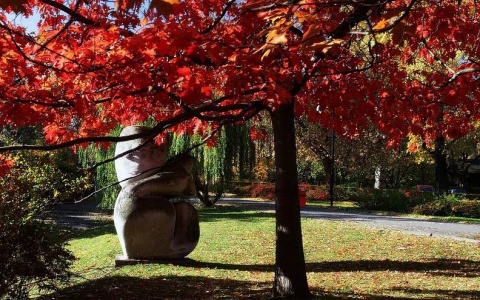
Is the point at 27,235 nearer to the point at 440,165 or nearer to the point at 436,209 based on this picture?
the point at 436,209

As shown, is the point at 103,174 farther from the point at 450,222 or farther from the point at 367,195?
the point at 367,195

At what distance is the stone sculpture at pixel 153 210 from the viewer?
31.8 ft

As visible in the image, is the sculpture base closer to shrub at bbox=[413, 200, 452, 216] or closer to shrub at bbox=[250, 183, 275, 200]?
shrub at bbox=[413, 200, 452, 216]

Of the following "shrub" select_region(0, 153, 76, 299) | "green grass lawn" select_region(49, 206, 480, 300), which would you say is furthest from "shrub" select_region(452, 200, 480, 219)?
"shrub" select_region(0, 153, 76, 299)

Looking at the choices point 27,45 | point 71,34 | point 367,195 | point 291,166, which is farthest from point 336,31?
point 367,195

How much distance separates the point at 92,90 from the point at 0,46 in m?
1.49

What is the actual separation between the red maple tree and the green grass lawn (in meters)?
1.45

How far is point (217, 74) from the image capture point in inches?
251

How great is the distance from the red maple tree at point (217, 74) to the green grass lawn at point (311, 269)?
145cm

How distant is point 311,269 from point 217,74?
186 inches

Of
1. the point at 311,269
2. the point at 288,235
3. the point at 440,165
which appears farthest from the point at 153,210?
the point at 440,165

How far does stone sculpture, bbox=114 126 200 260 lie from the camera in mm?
9688

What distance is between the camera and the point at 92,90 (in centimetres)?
668

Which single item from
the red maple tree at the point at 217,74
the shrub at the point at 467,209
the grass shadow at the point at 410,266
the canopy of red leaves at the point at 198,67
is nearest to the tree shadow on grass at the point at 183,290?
the red maple tree at the point at 217,74
